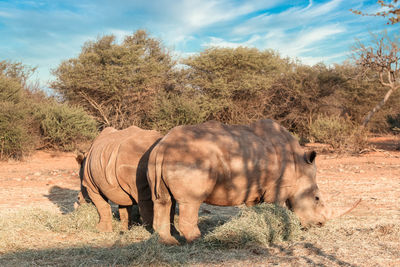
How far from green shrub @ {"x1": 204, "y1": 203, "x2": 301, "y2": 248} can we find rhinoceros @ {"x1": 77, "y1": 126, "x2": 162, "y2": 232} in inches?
51.2

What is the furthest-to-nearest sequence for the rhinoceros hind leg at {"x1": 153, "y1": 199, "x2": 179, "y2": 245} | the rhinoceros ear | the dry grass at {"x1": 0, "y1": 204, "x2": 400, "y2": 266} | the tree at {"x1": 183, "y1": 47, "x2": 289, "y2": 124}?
the tree at {"x1": 183, "y1": 47, "x2": 289, "y2": 124}
the rhinoceros ear
the rhinoceros hind leg at {"x1": 153, "y1": 199, "x2": 179, "y2": 245}
the dry grass at {"x1": 0, "y1": 204, "x2": 400, "y2": 266}

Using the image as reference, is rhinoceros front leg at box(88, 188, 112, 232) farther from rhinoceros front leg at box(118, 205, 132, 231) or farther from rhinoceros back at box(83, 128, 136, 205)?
rhinoceros front leg at box(118, 205, 132, 231)

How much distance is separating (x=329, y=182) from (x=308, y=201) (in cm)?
568

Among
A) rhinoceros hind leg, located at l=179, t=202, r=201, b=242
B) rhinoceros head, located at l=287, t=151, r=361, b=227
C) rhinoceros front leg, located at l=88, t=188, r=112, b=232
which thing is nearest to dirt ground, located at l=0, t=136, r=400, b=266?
rhinoceros head, located at l=287, t=151, r=361, b=227

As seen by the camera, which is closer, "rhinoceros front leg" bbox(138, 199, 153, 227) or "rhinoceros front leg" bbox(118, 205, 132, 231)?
"rhinoceros front leg" bbox(138, 199, 153, 227)

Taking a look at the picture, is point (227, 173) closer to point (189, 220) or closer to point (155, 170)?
point (189, 220)

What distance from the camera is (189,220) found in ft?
16.5

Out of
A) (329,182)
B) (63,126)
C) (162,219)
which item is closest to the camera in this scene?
(162,219)

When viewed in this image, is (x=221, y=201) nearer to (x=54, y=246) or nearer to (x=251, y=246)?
(x=251, y=246)

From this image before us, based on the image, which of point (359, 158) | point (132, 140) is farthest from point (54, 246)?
point (359, 158)

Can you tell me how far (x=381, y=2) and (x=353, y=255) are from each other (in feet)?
11.2

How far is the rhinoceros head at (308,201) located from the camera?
19.3 feet

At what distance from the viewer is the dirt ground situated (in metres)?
4.62

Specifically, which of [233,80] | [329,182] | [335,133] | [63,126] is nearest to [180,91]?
[233,80]
